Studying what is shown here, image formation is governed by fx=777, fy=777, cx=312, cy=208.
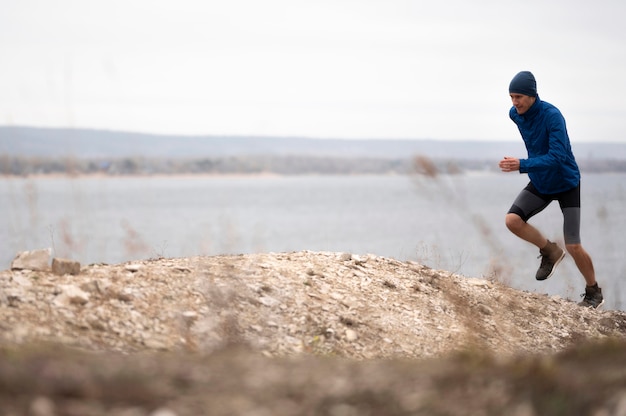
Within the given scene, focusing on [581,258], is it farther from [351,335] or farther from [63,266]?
[63,266]

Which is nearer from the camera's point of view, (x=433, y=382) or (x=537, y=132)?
(x=433, y=382)

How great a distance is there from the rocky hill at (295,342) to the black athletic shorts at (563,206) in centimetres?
84

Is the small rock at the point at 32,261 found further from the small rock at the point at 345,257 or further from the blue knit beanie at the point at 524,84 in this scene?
the blue knit beanie at the point at 524,84

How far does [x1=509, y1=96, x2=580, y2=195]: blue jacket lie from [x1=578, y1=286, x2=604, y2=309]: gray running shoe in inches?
54.1

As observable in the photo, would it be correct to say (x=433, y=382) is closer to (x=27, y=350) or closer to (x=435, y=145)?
(x=27, y=350)

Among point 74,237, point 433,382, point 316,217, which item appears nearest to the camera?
point 433,382

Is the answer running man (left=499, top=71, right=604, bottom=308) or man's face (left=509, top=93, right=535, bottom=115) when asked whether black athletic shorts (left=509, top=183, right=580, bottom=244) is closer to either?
running man (left=499, top=71, right=604, bottom=308)

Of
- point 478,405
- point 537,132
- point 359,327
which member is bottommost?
point 359,327

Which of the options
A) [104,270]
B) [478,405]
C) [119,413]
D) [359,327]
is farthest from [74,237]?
[478,405]

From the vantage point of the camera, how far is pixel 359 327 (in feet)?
20.9

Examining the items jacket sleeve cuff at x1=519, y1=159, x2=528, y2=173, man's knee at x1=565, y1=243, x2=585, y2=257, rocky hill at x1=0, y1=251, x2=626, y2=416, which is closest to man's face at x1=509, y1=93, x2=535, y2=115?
jacket sleeve cuff at x1=519, y1=159, x2=528, y2=173

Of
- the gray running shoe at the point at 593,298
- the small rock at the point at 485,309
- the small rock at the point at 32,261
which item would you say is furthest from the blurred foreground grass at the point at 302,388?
the gray running shoe at the point at 593,298

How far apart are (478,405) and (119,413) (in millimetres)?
1512

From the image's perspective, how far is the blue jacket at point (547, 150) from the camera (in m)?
7.43
